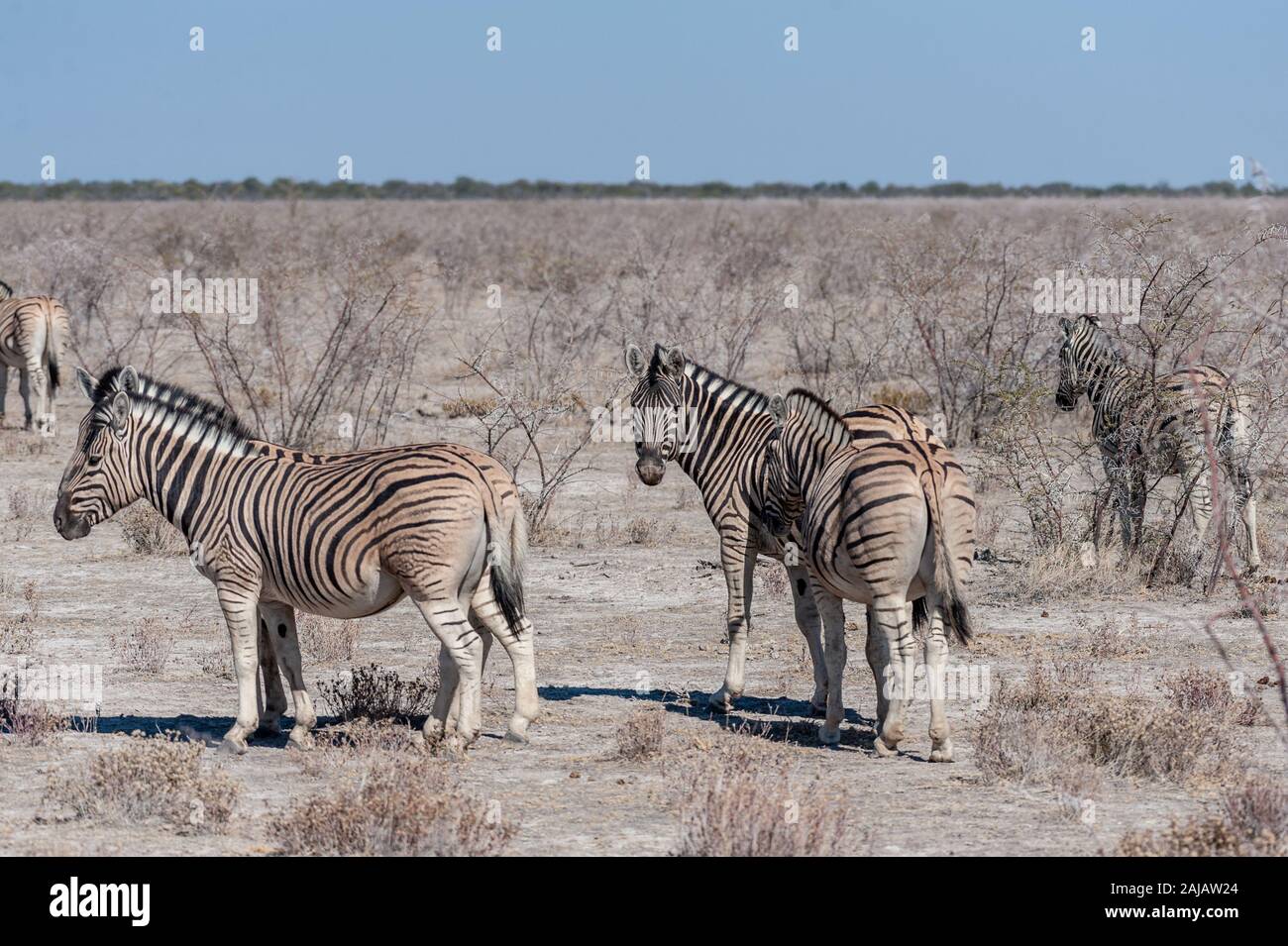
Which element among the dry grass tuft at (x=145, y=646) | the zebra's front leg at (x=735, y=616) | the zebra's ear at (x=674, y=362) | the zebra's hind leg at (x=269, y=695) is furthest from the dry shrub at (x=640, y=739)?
the dry grass tuft at (x=145, y=646)

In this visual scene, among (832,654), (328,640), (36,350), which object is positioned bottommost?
(328,640)

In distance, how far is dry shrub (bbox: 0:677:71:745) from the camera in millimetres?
8906

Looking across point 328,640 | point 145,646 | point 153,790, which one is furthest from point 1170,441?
point 153,790

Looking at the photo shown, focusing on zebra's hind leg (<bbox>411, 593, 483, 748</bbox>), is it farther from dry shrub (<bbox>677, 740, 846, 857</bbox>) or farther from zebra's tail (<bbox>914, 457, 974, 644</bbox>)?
zebra's tail (<bbox>914, 457, 974, 644</bbox>)

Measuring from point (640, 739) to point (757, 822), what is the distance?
187 cm

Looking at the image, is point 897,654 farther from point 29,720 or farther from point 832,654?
point 29,720

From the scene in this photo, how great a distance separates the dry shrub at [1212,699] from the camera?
9.35 m

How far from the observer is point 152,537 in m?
14.3

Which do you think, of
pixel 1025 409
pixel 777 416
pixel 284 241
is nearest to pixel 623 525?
pixel 1025 409

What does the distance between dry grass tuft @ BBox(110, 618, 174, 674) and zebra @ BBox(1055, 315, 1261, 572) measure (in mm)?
7571

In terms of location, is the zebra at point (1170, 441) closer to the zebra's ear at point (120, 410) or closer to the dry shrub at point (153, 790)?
the zebra's ear at point (120, 410)

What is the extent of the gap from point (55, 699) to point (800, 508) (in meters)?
4.60

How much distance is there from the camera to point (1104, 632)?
1120 cm
